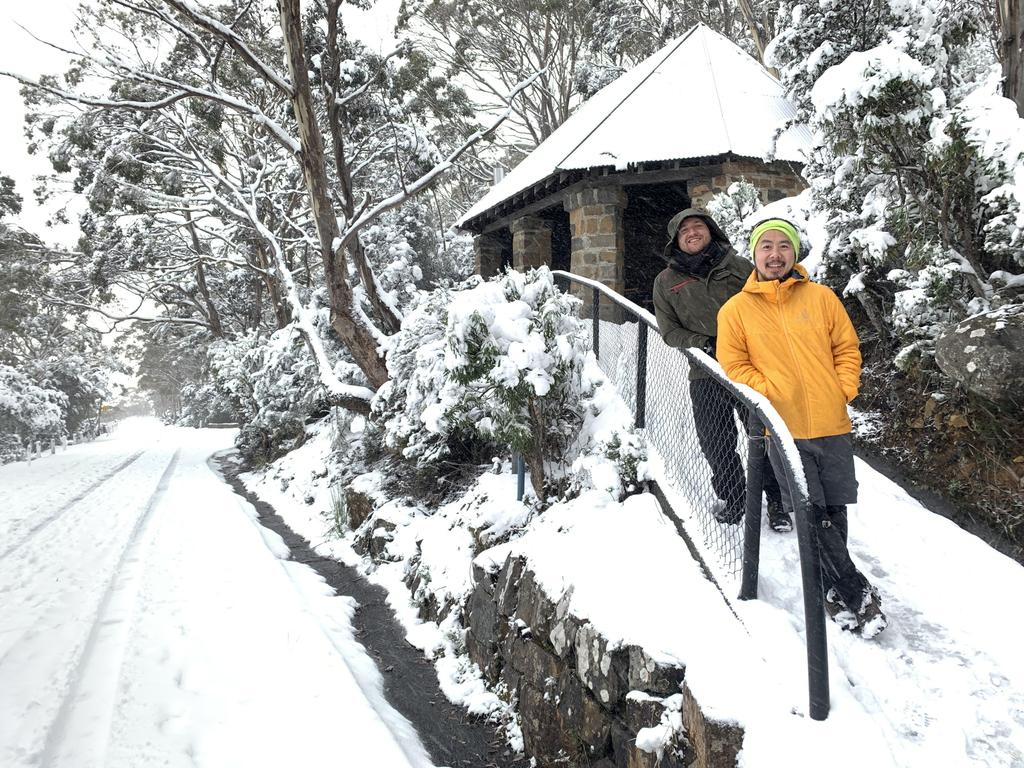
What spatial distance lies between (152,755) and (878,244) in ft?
16.8

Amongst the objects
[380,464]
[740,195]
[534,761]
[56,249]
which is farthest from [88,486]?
[740,195]

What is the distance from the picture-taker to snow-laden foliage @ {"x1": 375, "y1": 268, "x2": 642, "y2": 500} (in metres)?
3.88

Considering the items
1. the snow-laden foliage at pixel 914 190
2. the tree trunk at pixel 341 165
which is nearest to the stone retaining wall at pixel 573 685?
the snow-laden foliage at pixel 914 190

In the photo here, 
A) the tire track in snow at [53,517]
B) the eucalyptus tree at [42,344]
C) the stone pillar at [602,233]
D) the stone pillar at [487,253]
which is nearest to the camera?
the tire track in snow at [53,517]

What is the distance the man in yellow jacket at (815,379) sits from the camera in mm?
2318

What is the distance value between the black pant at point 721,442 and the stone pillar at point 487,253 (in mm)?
9090

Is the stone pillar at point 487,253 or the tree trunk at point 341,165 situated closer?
the tree trunk at point 341,165

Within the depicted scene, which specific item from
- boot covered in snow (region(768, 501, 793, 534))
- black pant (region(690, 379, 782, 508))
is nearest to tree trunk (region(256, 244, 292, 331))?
black pant (region(690, 379, 782, 508))

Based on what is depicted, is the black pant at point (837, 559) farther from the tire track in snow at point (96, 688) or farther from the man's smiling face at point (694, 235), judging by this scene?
the tire track in snow at point (96, 688)

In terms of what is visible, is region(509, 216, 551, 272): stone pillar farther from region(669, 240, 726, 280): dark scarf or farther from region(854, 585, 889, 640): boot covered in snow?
region(854, 585, 889, 640): boot covered in snow

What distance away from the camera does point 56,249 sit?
16422 mm

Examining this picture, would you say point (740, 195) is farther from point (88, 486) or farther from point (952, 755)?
point (88, 486)

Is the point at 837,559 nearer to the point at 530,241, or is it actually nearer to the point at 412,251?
the point at 530,241

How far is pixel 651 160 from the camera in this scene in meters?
7.30
